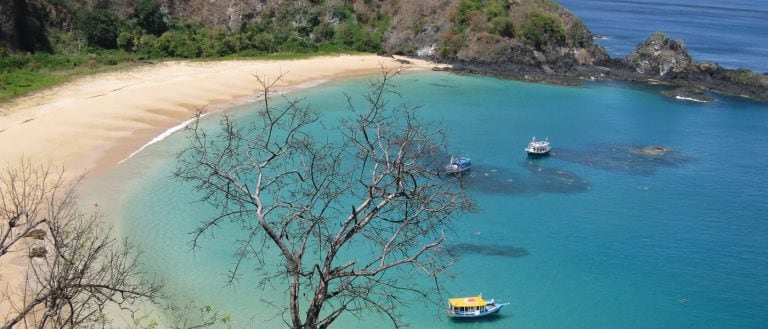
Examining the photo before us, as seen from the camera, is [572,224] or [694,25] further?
[694,25]

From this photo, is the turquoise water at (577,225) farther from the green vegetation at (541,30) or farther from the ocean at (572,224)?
the green vegetation at (541,30)

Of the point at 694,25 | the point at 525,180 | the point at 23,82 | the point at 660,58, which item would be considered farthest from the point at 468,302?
the point at 694,25

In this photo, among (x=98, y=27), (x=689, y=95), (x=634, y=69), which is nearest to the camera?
(x=98, y=27)

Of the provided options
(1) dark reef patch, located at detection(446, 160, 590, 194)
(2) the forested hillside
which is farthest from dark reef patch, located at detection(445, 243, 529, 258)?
(2) the forested hillside

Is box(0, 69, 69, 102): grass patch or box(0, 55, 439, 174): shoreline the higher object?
box(0, 69, 69, 102): grass patch

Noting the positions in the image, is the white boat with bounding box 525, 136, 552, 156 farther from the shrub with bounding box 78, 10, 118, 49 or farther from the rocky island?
the shrub with bounding box 78, 10, 118, 49

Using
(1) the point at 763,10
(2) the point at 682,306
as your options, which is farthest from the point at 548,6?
(1) the point at 763,10

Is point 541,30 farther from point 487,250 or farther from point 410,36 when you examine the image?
point 487,250
